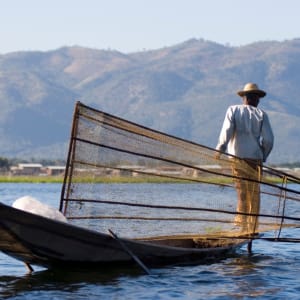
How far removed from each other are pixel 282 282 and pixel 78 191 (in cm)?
295

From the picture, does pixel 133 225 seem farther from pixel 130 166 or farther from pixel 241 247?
pixel 241 247

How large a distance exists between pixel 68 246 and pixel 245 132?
3.97 meters

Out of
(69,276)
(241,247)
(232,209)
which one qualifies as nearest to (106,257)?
(69,276)

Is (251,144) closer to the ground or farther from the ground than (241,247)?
farther from the ground

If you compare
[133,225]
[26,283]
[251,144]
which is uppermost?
[251,144]

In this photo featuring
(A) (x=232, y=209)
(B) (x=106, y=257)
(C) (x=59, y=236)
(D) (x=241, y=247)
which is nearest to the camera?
(C) (x=59, y=236)

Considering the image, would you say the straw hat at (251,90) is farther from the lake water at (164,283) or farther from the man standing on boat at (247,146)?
the lake water at (164,283)

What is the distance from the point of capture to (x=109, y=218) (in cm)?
1328

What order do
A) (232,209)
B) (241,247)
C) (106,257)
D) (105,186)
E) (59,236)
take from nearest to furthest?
(59,236)
(106,257)
(105,186)
(232,209)
(241,247)

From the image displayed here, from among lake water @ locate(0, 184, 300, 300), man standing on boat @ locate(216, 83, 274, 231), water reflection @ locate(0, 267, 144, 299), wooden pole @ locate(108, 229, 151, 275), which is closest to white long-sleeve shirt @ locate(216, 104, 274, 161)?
man standing on boat @ locate(216, 83, 274, 231)

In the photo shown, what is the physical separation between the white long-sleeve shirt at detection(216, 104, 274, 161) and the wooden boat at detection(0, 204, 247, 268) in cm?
182

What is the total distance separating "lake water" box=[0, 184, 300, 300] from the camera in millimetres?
11508

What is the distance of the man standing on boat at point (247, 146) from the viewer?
47.9 ft

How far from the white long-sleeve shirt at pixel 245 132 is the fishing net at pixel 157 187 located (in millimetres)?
277
